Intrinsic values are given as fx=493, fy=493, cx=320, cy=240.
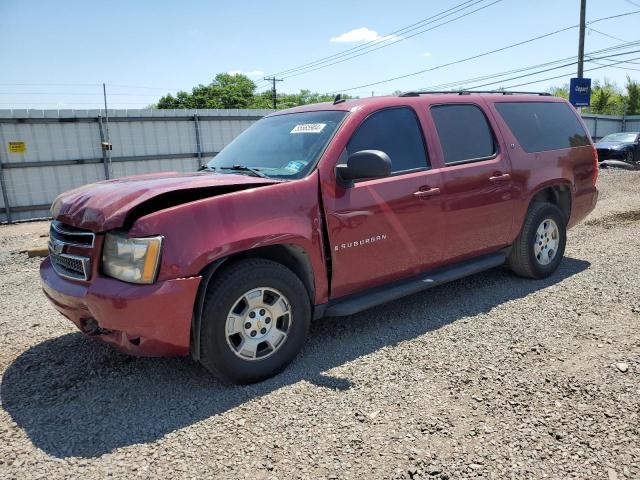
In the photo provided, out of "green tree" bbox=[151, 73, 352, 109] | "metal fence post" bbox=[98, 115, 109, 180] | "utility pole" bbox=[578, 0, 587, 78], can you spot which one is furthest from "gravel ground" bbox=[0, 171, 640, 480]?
"green tree" bbox=[151, 73, 352, 109]

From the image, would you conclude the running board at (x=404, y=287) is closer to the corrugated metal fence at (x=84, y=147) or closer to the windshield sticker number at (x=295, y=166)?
the windshield sticker number at (x=295, y=166)

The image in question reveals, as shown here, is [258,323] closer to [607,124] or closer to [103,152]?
[103,152]

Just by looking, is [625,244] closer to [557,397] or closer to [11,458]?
[557,397]

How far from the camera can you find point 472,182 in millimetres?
4473

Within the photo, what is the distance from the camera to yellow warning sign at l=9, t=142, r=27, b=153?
37.8 ft

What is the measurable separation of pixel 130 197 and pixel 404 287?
2.23 m

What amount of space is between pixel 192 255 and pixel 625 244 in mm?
6190

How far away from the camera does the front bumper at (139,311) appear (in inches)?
112

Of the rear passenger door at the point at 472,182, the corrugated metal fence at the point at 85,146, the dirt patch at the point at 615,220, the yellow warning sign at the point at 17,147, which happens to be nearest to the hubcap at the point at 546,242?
the rear passenger door at the point at 472,182

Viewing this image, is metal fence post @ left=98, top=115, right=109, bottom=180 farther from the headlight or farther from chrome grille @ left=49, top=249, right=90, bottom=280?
the headlight

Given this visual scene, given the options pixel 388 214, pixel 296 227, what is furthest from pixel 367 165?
pixel 296 227

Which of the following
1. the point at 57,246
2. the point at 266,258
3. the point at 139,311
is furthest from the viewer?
the point at 266,258

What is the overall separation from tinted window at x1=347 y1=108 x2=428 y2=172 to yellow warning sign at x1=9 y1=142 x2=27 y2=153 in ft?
35.3

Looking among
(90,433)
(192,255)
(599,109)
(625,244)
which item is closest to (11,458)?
(90,433)
